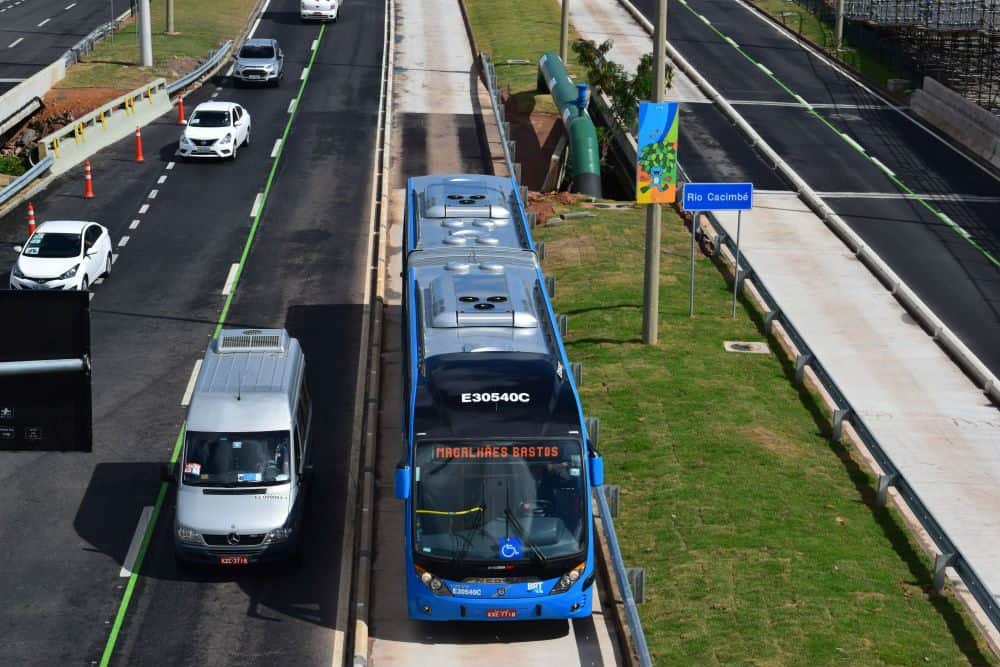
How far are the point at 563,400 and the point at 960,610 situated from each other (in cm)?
697

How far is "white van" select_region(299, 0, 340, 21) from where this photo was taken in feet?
255

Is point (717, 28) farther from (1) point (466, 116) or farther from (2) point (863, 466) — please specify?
(2) point (863, 466)

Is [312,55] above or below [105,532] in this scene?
above

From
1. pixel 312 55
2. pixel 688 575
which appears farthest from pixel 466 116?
pixel 688 575

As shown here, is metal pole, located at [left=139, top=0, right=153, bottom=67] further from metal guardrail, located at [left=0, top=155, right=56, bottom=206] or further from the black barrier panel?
the black barrier panel

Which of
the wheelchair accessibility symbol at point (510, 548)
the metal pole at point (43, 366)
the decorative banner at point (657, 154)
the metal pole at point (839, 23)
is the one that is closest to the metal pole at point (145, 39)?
the metal pole at point (839, 23)

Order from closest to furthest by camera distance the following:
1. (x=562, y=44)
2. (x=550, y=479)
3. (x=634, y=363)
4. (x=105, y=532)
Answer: (x=550, y=479) < (x=105, y=532) < (x=634, y=363) < (x=562, y=44)

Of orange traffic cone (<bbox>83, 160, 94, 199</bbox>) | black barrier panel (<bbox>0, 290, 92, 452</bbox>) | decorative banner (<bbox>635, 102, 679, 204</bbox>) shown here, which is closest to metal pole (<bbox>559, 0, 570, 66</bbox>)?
orange traffic cone (<bbox>83, 160, 94, 199</bbox>)

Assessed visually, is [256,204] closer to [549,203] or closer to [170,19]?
[549,203]

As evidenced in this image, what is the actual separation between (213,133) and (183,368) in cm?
1967

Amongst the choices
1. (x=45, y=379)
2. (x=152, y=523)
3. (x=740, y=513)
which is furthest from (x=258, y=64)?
(x=45, y=379)

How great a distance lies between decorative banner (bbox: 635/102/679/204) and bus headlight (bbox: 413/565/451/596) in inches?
523

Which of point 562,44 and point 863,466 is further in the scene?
point 562,44

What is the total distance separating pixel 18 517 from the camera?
2516 cm
